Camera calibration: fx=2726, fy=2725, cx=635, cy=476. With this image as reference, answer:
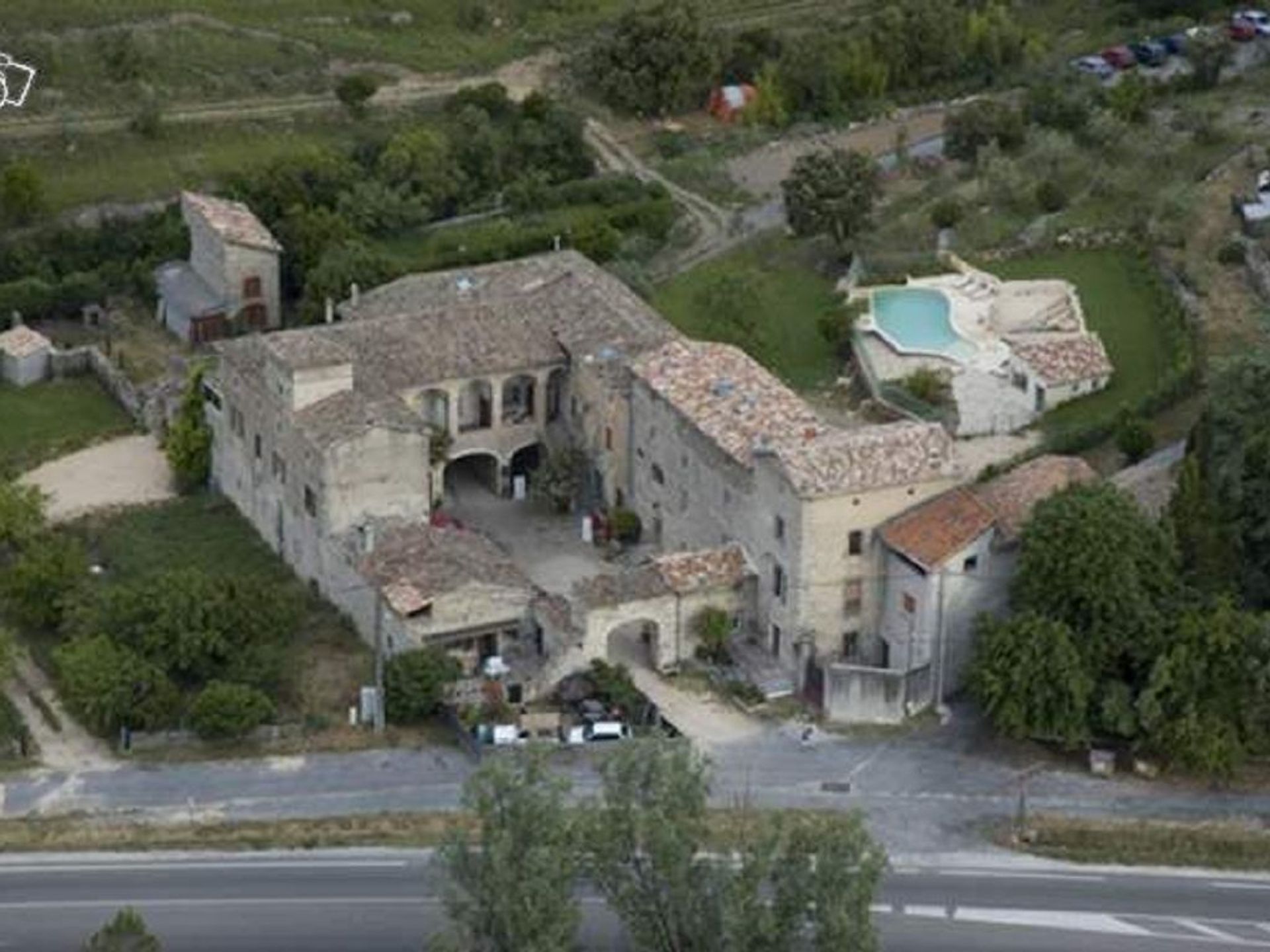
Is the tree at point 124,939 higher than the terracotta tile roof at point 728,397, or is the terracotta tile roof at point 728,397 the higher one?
the terracotta tile roof at point 728,397

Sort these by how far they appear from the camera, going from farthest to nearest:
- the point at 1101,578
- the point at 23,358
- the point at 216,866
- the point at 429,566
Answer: the point at 23,358, the point at 429,566, the point at 1101,578, the point at 216,866

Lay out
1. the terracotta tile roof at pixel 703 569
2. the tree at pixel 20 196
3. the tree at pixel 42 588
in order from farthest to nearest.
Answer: the tree at pixel 20 196, the tree at pixel 42 588, the terracotta tile roof at pixel 703 569

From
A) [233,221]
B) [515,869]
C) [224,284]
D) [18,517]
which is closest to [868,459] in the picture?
[515,869]

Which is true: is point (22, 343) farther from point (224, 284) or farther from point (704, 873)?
point (704, 873)

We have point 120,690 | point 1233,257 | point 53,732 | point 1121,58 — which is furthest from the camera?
point 1121,58

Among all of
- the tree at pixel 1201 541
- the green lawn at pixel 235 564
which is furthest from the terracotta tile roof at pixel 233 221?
the tree at pixel 1201 541

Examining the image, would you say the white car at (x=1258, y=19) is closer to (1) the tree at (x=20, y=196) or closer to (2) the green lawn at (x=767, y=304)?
(2) the green lawn at (x=767, y=304)

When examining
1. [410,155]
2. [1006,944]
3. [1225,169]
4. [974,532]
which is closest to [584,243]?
[410,155]
